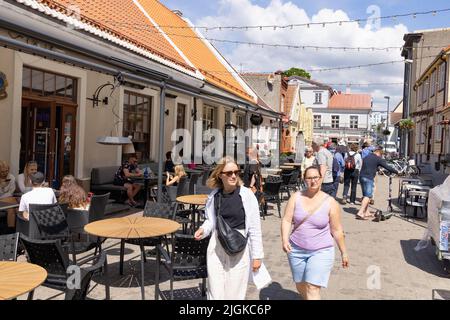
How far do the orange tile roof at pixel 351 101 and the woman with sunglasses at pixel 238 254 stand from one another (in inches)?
2417

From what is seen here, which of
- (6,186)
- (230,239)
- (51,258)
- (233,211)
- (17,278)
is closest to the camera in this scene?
(17,278)

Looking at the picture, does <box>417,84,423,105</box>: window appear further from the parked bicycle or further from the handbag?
the handbag

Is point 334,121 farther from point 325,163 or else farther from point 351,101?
point 325,163

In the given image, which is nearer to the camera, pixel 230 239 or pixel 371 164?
pixel 230 239

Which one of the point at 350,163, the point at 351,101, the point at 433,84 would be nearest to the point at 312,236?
the point at 350,163

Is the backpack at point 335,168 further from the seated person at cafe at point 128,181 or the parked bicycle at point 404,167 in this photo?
the parked bicycle at point 404,167

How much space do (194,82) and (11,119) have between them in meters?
4.71

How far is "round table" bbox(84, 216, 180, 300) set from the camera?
429 cm

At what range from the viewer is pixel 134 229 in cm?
457

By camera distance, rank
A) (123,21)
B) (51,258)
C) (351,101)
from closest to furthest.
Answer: (51,258)
(123,21)
(351,101)

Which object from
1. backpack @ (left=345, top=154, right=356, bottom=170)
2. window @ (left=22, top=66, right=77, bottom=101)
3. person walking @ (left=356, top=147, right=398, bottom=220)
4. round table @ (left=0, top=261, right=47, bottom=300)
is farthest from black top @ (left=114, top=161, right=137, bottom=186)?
round table @ (left=0, top=261, right=47, bottom=300)

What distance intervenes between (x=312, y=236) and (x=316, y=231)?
0.06 metres

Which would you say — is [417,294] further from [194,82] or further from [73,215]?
[194,82]

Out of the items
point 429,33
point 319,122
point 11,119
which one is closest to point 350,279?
point 11,119
